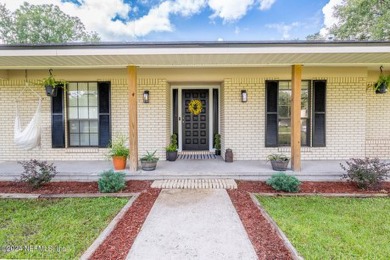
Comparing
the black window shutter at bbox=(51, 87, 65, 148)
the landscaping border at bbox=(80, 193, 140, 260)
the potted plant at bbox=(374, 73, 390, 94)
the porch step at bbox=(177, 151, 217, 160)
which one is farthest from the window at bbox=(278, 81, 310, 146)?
the black window shutter at bbox=(51, 87, 65, 148)

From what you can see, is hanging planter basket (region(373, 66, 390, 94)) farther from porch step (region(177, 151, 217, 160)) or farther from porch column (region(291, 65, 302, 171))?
porch step (region(177, 151, 217, 160))

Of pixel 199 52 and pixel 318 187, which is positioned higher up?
pixel 199 52

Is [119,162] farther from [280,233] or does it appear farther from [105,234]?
[280,233]

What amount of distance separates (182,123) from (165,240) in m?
5.26

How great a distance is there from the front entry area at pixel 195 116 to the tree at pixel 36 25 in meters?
17.1

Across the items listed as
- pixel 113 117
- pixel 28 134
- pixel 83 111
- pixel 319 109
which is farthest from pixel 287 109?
pixel 28 134

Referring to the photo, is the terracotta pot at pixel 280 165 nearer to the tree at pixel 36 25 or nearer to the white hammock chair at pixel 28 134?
the white hammock chair at pixel 28 134

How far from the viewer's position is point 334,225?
2965 mm

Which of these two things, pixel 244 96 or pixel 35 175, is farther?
pixel 244 96

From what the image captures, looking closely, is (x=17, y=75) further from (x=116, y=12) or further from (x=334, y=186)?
(x=116, y=12)

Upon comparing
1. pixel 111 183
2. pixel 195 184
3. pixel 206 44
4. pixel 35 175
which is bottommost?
pixel 195 184

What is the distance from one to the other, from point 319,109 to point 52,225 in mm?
6406

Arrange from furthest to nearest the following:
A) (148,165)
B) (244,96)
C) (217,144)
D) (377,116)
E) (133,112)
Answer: (217,144) < (377,116) < (244,96) < (148,165) < (133,112)

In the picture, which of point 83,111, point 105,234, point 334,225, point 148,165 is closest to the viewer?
point 105,234
